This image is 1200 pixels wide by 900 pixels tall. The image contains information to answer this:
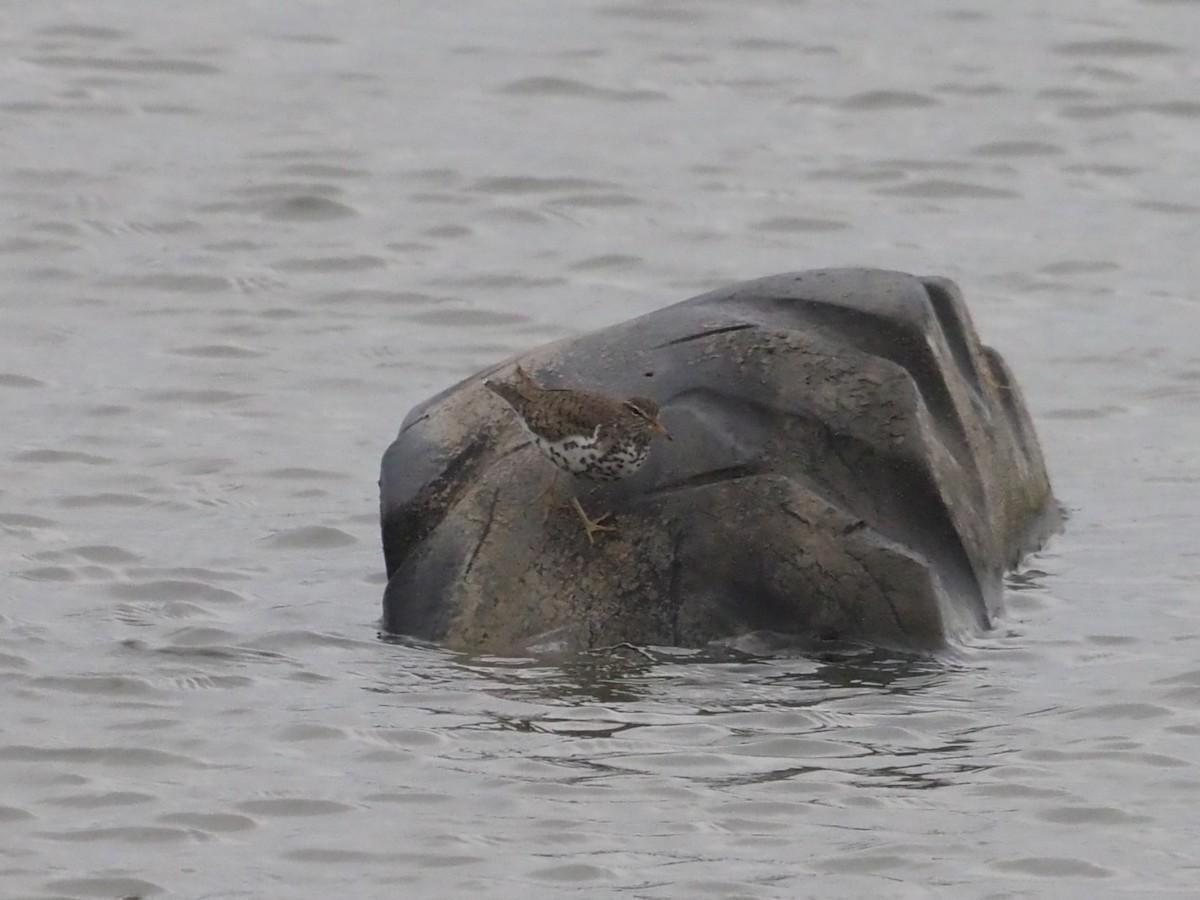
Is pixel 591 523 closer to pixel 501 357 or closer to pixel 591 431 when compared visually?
pixel 591 431

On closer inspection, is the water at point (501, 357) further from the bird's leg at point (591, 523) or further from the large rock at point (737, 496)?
the bird's leg at point (591, 523)

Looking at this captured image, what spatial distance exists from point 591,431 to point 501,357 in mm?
4339

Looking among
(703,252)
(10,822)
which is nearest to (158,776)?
(10,822)

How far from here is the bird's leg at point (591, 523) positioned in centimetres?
829

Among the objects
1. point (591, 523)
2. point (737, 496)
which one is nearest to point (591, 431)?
point (591, 523)

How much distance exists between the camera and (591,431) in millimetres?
8039

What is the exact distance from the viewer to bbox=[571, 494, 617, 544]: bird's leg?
8.29 m

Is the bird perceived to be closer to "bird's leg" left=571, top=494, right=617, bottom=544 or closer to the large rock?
"bird's leg" left=571, top=494, right=617, bottom=544

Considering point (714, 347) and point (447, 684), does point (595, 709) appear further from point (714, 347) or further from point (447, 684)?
point (714, 347)

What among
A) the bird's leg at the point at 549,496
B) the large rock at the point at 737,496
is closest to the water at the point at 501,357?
the large rock at the point at 737,496

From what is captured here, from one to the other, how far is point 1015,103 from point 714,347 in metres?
8.47

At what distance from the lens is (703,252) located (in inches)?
555

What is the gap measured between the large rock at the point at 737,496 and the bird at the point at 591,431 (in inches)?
5.0

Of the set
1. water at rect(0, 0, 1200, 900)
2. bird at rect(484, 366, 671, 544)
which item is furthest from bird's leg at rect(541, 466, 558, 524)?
water at rect(0, 0, 1200, 900)
